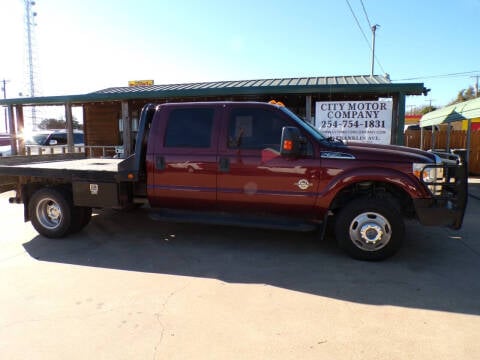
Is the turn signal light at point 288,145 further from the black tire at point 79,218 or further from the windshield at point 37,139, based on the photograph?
the windshield at point 37,139

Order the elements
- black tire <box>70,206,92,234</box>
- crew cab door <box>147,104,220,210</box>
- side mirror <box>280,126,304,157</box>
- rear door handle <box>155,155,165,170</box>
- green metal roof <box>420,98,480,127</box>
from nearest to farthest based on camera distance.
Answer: side mirror <box>280,126,304,157</box>
crew cab door <box>147,104,220,210</box>
rear door handle <box>155,155,165,170</box>
black tire <box>70,206,92,234</box>
green metal roof <box>420,98,480,127</box>

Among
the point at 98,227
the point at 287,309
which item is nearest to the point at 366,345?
the point at 287,309

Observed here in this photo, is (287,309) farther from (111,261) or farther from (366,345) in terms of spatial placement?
(111,261)

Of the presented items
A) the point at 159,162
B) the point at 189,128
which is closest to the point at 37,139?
the point at 159,162

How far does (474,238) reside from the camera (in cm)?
554

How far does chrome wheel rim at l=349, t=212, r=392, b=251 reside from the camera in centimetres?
438

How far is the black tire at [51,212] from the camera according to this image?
5457mm

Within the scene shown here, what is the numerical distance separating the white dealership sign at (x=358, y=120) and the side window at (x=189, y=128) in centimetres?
535

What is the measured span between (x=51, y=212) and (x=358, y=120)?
7.65 meters

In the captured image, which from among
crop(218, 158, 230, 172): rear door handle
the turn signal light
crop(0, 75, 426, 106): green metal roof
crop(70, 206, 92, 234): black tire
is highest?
crop(0, 75, 426, 106): green metal roof

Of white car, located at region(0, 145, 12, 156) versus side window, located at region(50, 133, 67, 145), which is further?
side window, located at region(50, 133, 67, 145)

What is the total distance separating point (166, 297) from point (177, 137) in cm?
230

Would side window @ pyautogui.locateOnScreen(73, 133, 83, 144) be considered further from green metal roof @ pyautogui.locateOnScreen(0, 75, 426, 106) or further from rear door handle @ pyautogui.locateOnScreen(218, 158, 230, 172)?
rear door handle @ pyautogui.locateOnScreen(218, 158, 230, 172)

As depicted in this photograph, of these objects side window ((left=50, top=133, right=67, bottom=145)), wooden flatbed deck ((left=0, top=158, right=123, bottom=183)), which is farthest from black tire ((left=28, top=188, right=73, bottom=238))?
side window ((left=50, top=133, right=67, bottom=145))
